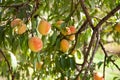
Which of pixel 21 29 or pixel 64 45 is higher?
pixel 21 29

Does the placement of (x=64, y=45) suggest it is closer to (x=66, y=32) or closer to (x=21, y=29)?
(x=66, y=32)

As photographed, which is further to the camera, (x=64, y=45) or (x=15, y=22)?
(x=64, y=45)

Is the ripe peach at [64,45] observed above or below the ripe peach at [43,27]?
below

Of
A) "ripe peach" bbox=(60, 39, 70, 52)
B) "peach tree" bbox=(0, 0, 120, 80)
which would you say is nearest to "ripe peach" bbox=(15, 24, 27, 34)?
"peach tree" bbox=(0, 0, 120, 80)

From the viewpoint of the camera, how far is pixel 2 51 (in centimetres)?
133

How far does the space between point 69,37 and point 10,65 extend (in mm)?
304

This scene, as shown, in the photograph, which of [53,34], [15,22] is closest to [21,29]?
[15,22]

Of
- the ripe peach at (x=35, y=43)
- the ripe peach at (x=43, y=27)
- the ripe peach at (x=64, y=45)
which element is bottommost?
the ripe peach at (x=64, y=45)

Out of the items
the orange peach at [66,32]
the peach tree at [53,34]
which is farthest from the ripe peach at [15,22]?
the orange peach at [66,32]

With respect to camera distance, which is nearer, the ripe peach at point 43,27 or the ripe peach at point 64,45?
the ripe peach at point 43,27

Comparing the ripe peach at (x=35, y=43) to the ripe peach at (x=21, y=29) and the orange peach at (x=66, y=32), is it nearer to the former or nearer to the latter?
the ripe peach at (x=21, y=29)

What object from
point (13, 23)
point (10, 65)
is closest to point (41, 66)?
point (10, 65)

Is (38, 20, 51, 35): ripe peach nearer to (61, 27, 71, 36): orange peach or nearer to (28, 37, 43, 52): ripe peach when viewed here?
(28, 37, 43, 52): ripe peach

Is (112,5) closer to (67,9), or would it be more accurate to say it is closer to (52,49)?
(67,9)
